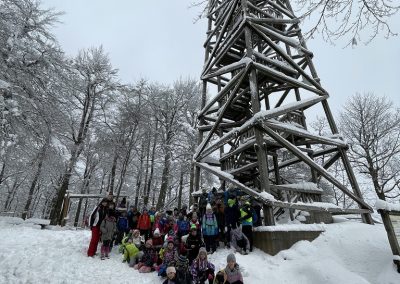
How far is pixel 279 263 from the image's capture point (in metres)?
5.45

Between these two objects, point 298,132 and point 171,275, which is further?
point 298,132

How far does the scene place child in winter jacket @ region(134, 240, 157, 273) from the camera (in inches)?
251

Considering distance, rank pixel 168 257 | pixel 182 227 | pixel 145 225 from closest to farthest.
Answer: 1. pixel 168 257
2. pixel 182 227
3. pixel 145 225

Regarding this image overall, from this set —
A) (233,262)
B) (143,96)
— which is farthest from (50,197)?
(233,262)

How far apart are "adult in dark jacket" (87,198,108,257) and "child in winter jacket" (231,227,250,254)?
11.9 ft

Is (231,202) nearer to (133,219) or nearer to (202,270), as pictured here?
(202,270)

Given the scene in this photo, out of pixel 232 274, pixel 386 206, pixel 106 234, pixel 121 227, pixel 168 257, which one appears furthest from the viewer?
pixel 121 227

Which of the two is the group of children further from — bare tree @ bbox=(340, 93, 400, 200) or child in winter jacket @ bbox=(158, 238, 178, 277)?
bare tree @ bbox=(340, 93, 400, 200)

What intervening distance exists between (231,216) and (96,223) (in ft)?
12.2

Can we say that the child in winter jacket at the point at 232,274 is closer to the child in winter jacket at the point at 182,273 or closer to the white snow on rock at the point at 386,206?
the child in winter jacket at the point at 182,273

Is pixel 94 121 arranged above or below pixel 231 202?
above

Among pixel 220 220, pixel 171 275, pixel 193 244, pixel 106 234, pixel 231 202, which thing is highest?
pixel 231 202

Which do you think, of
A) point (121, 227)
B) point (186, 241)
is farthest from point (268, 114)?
point (121, 227)

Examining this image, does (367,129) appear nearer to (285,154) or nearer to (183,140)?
(285,154)
